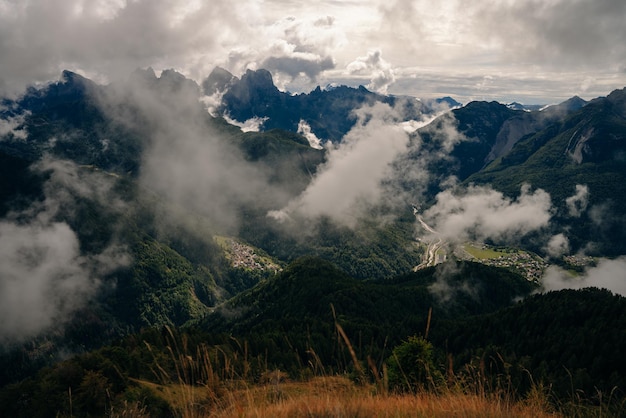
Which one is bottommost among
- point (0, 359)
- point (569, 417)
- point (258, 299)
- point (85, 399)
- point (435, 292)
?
point (0, 359)

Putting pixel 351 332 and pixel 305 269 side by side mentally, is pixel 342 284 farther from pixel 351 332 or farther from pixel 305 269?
pixel 351 332

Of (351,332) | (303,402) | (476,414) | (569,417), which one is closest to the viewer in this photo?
(476,414)

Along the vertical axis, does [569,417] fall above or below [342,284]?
above

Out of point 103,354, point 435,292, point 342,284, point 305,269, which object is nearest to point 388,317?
point 342,284

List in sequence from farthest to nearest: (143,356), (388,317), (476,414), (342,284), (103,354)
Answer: (342,284) < (388,317) < (103,354) < (143,356) < (476,414)

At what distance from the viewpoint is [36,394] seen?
50906mm

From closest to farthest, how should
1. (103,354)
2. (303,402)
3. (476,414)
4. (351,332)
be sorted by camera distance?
1. (476,414)
2. (303,402)
3. (103,354)
4. (351,332)

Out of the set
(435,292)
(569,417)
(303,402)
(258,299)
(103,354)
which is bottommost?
(258,299)

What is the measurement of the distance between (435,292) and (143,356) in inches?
5602

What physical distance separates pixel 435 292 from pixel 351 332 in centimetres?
7465

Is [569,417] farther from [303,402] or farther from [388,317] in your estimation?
[388,317]

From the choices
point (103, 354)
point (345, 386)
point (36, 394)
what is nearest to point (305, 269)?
point (103, 354)

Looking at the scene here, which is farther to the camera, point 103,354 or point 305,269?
point 305,269

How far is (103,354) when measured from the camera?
64125mm
